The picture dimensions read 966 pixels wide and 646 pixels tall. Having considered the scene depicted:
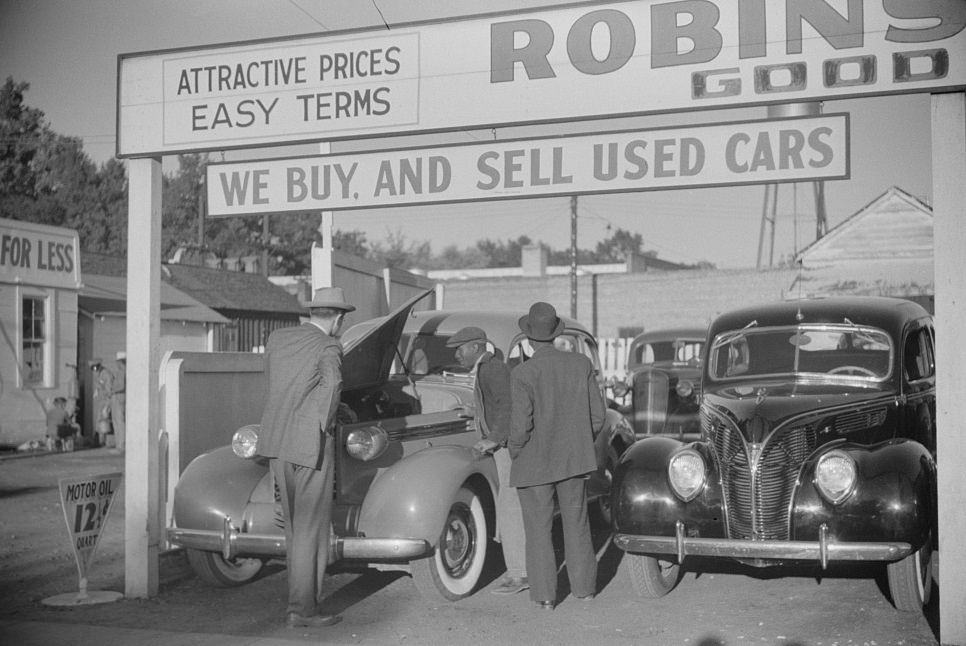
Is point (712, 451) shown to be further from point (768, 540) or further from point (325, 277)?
point (325, 277)

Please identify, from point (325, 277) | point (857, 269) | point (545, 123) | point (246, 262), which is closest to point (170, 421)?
point (325, 277)

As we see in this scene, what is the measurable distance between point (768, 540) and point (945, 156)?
238cm

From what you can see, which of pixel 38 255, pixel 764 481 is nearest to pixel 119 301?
pixel 38 255

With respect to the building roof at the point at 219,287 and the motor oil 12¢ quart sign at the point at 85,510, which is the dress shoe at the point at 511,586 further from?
the building roof at the point at 219,287

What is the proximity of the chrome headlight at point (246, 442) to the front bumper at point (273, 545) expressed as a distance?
0.45m

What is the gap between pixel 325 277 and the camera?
9.28 meters

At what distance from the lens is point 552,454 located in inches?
254

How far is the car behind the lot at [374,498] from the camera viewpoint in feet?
20.8

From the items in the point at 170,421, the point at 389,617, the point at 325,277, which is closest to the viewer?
the point at 389,617

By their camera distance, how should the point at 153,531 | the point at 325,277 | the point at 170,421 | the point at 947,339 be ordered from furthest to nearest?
the point at 325,277 → the point at 170,421 → the point at 153,531 → the point at 947,339

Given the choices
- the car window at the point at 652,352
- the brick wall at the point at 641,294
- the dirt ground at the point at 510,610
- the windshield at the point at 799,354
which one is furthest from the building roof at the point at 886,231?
the dirt ground at the point at 510,610

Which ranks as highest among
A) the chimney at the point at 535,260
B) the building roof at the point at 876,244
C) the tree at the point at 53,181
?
the tree at the point at 53,181

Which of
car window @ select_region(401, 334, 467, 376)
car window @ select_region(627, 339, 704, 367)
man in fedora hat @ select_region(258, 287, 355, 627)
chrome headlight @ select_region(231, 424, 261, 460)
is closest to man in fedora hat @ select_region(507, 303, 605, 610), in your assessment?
man in fedora hat @ select_region(258, 287, 355, 627)

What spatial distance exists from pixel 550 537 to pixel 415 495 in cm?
90
